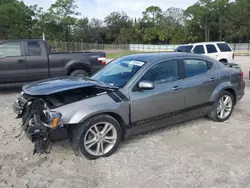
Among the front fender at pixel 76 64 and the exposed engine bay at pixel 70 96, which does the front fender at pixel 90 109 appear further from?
the front fender at pixel 76 64

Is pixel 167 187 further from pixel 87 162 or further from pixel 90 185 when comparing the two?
pixel 87 162

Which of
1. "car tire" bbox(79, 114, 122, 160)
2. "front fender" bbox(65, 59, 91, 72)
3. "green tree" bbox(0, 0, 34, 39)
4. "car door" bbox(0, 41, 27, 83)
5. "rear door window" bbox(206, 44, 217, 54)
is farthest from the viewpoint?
"green tree" bbox(0, 0, 34, 39)

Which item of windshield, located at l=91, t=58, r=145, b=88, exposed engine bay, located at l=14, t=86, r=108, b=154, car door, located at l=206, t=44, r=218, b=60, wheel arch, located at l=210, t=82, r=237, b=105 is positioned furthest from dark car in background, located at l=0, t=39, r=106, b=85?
car door, located at l=206, t=44, r=218, b=60

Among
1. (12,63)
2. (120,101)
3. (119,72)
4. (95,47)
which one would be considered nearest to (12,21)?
(95,47)

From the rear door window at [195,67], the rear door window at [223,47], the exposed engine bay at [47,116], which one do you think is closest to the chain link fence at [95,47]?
the rear door window at [223,47]

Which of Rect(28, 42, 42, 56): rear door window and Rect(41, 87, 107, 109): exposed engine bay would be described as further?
Rect(28, 42, 42, 56): rear door window

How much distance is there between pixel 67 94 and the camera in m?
3.86

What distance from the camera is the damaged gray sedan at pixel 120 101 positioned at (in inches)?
138

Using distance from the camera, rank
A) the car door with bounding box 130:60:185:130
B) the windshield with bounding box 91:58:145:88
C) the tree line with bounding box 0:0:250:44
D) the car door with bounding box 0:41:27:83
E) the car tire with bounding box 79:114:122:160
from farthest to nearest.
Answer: the tree line with bounding box 0:0:250:44 < the car door with bounding box 0:41:27:83 < the windshield with bounding box 91:58:145:88 < the car door with bounding box 130:60:185:130 < the car tire with bounding box 79:114:122:160

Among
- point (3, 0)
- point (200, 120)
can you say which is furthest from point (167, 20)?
point (200, 120)

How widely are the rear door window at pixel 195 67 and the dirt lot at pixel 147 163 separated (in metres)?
1.12

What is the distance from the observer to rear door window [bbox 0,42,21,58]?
8078 millimetres

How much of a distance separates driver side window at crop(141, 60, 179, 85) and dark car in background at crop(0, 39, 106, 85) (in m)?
4.64

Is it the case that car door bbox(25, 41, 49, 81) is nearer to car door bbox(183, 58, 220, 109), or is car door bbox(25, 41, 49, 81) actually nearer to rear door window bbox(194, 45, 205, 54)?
car door bbox(183, 58, 220, 109)
